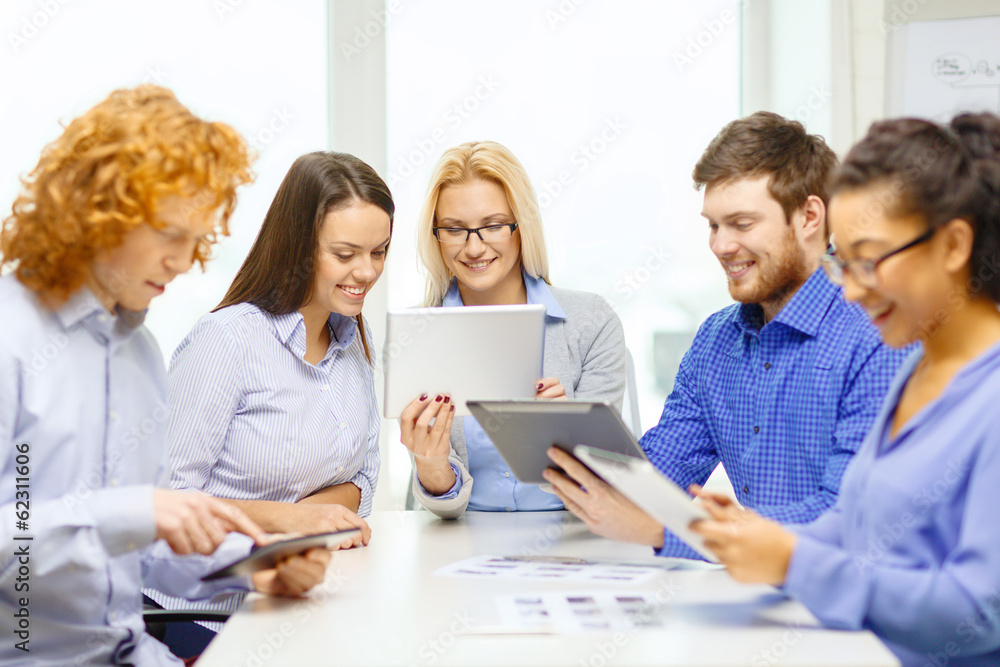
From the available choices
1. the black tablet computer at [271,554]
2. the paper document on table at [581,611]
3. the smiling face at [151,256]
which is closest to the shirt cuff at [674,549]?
the paper document on table at [581,611]

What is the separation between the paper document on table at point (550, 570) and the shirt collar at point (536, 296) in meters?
0.89

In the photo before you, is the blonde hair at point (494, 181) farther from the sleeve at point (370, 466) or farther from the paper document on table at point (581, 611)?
the paper document on table at point (581, 611)

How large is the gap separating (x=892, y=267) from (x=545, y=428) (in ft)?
2.13

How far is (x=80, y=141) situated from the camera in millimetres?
1271

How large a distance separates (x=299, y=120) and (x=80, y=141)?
6.79 feet

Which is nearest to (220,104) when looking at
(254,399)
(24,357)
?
(254,399)

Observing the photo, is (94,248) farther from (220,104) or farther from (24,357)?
(220,104)

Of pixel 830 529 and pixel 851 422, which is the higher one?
pixel 851 422

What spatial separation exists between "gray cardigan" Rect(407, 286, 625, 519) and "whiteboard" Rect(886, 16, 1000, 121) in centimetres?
162

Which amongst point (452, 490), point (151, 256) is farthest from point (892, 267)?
point (452, 490)

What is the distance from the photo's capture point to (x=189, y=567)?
1.47 meters

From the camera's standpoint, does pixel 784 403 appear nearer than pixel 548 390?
Yes

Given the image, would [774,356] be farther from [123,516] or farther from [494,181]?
[123,516]

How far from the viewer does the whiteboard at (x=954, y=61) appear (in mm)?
3090
